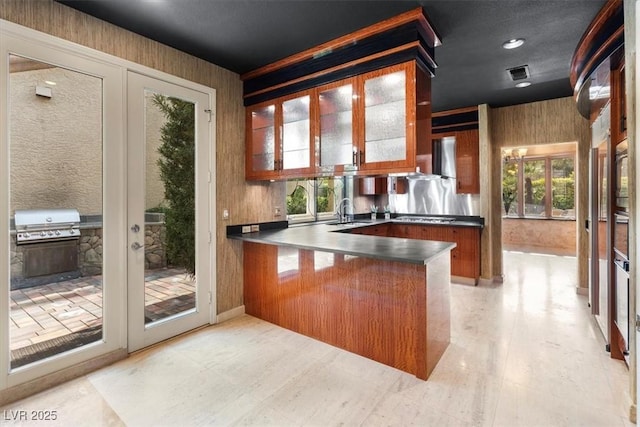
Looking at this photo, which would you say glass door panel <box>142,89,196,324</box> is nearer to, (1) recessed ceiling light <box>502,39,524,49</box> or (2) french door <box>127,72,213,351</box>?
(2) french door <box>127,72,213,351</box>

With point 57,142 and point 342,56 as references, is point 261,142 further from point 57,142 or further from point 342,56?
point 57,142

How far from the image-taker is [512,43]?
9.07 ft

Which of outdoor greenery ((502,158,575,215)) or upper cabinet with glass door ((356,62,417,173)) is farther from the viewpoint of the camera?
outdoor greenery ((502,158,575,215))

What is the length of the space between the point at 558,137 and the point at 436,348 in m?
3.80

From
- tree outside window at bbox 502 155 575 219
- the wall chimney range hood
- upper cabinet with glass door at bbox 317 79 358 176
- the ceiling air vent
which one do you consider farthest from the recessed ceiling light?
tree outside window at bbox 502 155 575 219

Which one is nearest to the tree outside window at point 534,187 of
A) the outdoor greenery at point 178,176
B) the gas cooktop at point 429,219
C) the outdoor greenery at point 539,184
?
the outdoor greenery at point 539,184

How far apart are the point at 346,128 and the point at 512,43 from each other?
1638 millimetres

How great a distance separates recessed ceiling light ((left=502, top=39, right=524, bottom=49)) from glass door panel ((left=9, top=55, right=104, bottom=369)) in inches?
136

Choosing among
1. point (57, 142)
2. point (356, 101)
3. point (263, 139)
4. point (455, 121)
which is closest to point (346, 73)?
point (356, 101)

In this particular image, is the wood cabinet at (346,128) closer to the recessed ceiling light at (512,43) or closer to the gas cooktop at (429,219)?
the recessed ceiling light at (512,43)

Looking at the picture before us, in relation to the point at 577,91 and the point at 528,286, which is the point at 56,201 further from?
the point at 528,286

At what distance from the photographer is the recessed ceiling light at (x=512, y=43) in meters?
2.73

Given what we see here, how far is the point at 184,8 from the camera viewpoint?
7.46 feet

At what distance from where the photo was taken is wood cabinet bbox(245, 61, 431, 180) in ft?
8.23
